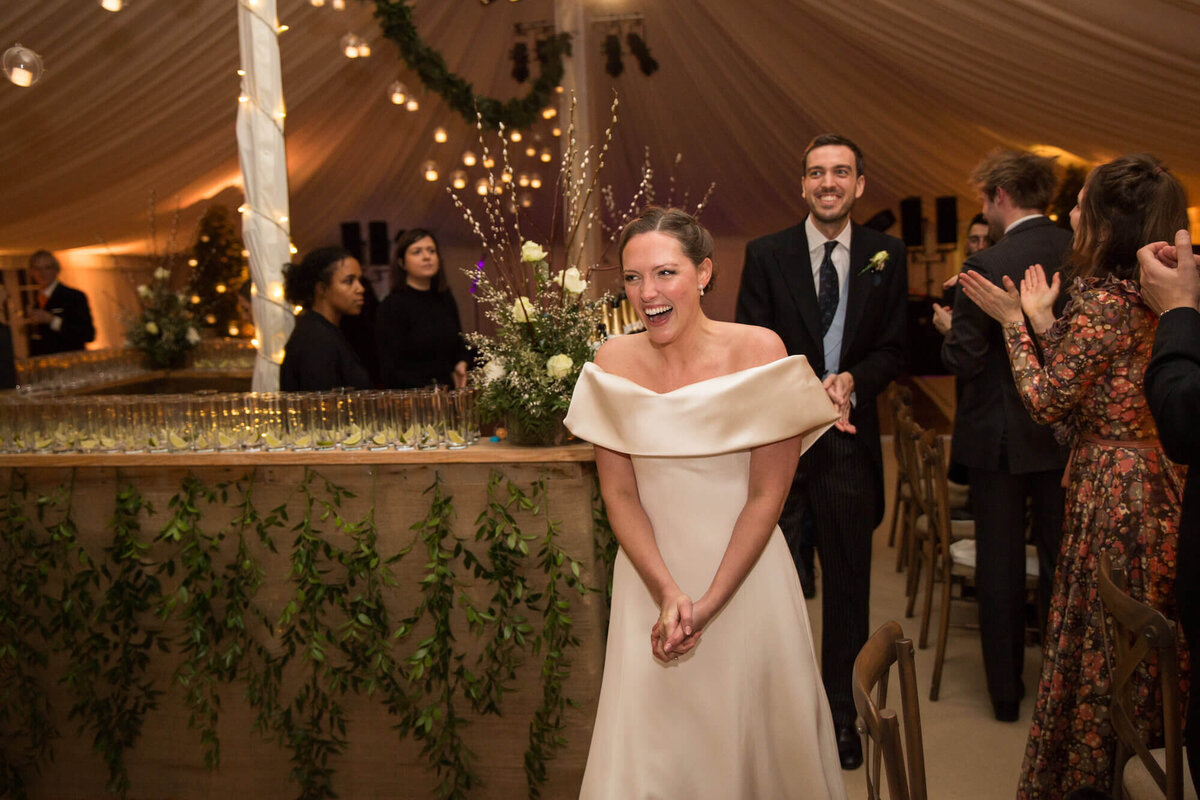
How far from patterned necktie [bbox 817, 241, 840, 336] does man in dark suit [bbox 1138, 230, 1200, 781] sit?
3.85 feet

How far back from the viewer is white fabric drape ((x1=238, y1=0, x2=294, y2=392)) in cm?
388

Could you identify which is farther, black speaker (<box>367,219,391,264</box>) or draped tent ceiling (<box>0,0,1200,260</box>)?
black speaker (<box>367,219,391,264</box>)

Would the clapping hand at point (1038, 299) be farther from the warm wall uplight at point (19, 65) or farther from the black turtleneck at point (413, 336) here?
the warm wall uplight at point (19, 65)

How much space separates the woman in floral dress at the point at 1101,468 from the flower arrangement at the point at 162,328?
608cm

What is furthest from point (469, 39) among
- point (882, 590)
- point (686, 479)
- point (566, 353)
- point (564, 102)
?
point (686, 479)

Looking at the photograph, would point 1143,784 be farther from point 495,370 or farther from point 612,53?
point 612,53

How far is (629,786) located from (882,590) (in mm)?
3207

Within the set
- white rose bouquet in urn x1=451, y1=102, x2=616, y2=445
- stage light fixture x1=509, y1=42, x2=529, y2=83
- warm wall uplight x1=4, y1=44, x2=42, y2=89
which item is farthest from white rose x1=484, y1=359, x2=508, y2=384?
stage light fixture x1=509, y1=42, x2=529, y2=83

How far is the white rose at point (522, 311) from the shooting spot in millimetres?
2924

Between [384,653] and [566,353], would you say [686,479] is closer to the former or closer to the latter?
[566,353]

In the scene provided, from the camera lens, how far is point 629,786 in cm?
208

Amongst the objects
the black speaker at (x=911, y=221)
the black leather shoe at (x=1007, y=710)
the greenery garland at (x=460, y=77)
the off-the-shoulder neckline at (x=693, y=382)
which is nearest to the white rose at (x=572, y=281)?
the off-the-shoulder neckline at (x=693, y=382)

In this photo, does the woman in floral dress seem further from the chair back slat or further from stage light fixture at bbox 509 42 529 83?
stage light fixture at bbox 509 42 529 83

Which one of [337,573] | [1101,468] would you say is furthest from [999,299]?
[337,573]
